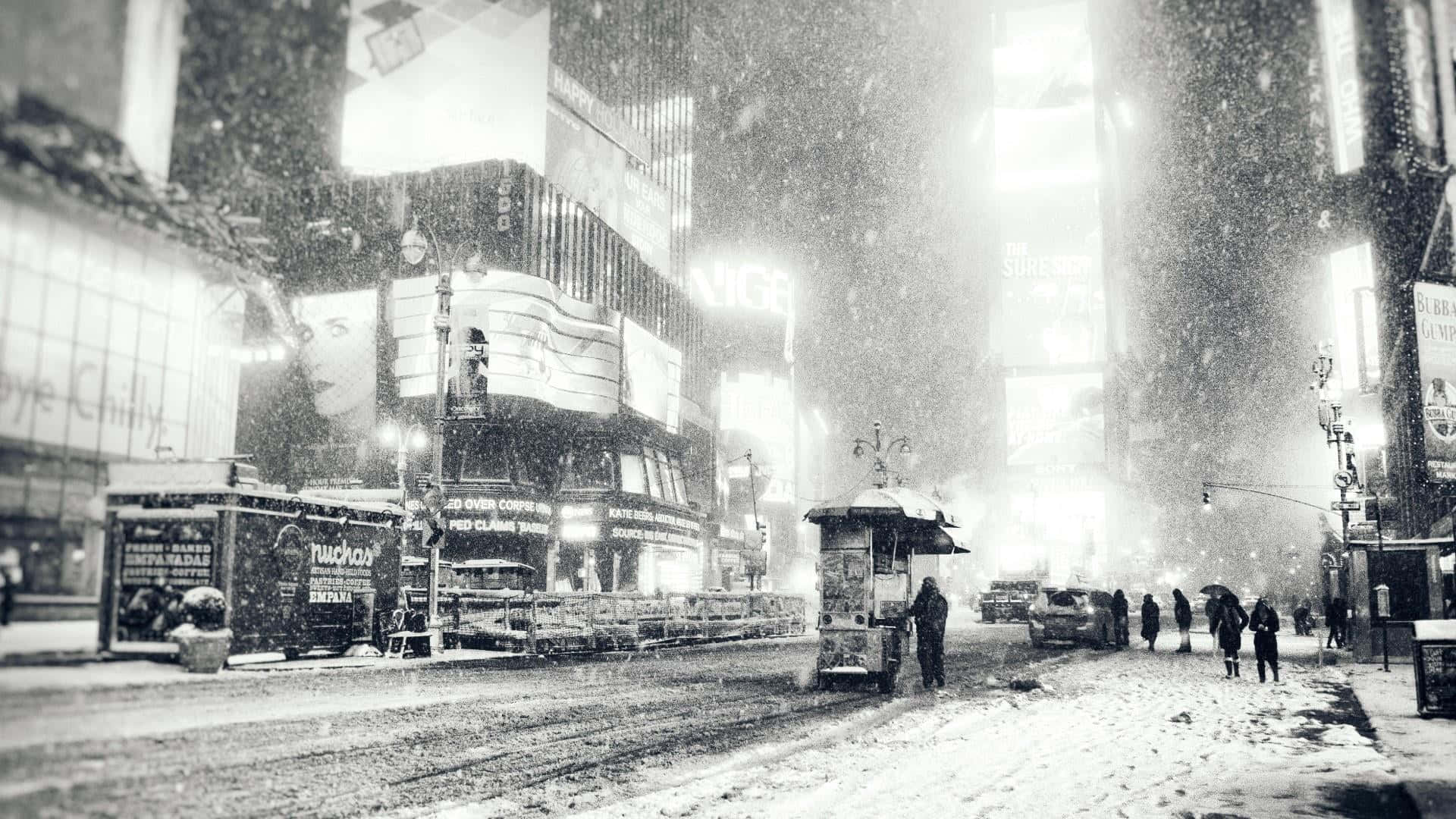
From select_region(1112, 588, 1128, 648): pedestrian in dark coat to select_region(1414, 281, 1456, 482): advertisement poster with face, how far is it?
39.8ft

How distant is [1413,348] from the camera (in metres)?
42.4

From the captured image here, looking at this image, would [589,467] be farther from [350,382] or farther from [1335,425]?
[1335,425]

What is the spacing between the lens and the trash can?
1180 cm

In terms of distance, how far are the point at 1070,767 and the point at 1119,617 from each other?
2422cm

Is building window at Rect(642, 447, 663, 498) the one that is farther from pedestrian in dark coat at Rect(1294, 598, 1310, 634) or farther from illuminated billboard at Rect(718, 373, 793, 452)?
pedestrian in dark coat at Rect(1294, 598, 1310, 634)

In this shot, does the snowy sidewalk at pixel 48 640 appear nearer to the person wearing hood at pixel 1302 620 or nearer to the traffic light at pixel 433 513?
the traffic light at pixel 433 513

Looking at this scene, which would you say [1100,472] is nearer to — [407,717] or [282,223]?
[407,717]

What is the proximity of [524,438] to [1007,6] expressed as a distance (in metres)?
114

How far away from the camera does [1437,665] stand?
11867 mm

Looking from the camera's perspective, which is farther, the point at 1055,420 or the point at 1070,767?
the point at 1055,420

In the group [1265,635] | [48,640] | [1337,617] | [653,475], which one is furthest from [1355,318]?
[48,640]

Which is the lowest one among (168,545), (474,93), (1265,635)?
(1265,635)

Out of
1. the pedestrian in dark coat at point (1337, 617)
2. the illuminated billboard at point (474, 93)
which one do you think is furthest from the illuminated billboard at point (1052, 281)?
the pedestrian in dark coat at point (1337, 617)

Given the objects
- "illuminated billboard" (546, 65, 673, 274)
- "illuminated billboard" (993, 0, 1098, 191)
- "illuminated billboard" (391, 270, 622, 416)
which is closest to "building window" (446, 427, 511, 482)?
"illuminated billboard" (391, 270, 622, 416)
